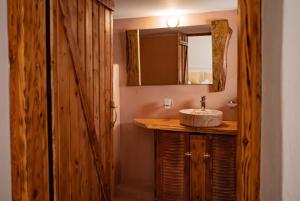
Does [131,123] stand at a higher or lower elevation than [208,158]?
higher

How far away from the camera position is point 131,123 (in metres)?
3.18

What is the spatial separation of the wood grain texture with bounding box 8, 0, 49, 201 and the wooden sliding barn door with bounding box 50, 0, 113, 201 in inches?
6.0

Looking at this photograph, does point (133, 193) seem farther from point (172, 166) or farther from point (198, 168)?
point (198, 168)

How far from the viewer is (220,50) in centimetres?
274

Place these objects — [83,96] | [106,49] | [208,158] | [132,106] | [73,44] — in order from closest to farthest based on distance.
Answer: [73,44] < [83,96] < [106,49] < [208,158] < [132,106]

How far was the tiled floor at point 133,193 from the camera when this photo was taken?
3.01 meters

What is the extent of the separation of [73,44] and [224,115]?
182 centimetres

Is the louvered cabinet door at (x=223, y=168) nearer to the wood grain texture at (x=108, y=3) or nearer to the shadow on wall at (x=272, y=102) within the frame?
the shadow on wall at (x=272, y=102)

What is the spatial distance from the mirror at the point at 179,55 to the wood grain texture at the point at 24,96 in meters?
1.85

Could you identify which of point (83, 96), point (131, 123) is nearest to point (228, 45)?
point (131, 123)

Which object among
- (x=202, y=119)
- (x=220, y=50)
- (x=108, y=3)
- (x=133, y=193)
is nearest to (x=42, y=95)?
(x=108, y=3)

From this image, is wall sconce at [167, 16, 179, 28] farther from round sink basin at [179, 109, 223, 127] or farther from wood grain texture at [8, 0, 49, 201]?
wood grain texture at [8, 0, 49, 201]

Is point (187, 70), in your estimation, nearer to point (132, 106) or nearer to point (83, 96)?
point (132, 106)

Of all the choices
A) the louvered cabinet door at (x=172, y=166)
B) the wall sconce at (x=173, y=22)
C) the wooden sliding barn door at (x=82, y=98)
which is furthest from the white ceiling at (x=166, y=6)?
the louvered cabinet door at (x=172, y=166)
